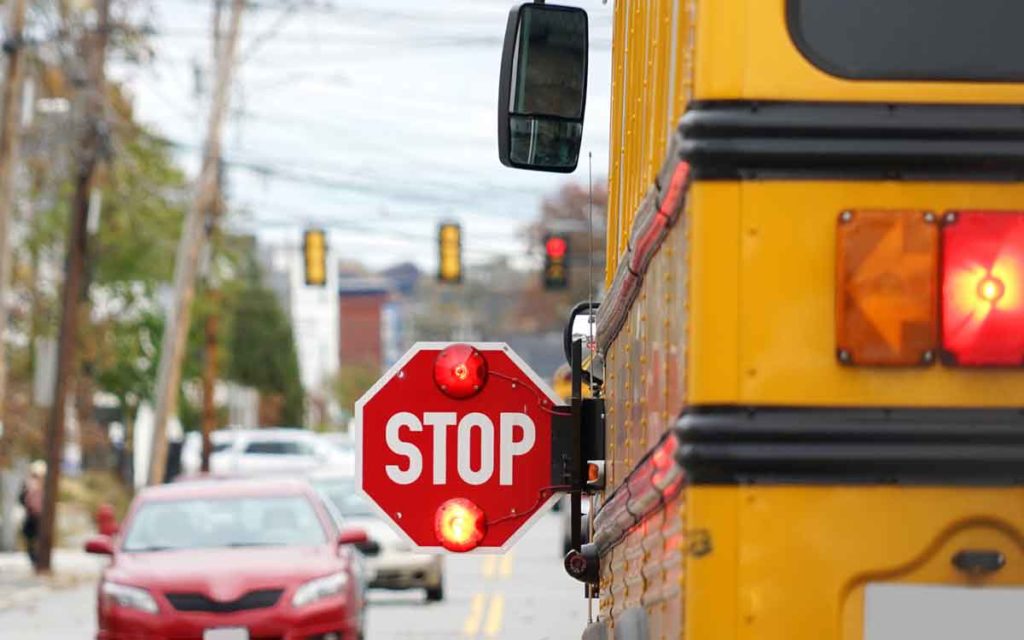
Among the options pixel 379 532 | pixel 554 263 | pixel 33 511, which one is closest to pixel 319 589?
pixel 379 532

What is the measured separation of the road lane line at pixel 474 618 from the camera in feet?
64.2

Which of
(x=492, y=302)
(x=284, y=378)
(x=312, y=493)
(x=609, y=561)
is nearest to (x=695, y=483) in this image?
(x=609, y=561)

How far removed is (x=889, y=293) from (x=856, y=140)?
0.27 meters

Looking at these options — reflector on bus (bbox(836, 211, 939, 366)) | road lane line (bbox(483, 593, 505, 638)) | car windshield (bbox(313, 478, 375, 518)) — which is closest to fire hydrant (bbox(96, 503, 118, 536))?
road lane line (bbox(483, 593, 505, 638))

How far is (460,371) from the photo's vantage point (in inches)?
221

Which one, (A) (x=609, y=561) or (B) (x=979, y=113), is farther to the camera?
(A) (x=609, y=561)

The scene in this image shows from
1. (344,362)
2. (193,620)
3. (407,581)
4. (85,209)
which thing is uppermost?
(85,209)

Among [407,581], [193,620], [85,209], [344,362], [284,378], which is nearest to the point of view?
[193,620]

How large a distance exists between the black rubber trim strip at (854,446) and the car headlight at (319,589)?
12.1m

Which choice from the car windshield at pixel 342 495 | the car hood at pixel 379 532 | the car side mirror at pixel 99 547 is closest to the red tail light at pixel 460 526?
the car side mirror at pixel 99 547

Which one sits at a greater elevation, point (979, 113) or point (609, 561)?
point (979, 113)

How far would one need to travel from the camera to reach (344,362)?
6850 inches

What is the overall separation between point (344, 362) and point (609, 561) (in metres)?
169

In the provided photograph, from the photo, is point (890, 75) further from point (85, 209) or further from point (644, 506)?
point (85, 209)
